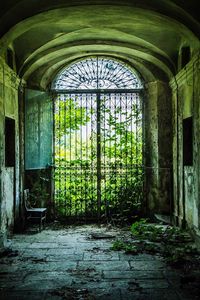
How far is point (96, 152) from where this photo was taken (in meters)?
11.6

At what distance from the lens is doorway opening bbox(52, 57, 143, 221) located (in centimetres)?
1156

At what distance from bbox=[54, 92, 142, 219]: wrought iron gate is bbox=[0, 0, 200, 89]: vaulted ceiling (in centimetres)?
116

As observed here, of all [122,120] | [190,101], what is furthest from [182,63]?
[122,120]

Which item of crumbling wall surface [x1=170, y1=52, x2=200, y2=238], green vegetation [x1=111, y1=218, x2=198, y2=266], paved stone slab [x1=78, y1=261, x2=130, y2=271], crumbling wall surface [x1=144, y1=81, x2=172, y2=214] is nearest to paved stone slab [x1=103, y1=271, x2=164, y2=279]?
paved stone slab [x1=78, y1=261, x2=130, y2=271]

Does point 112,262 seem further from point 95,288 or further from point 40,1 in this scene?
point 40,1

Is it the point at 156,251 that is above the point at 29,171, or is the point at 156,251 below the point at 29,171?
below

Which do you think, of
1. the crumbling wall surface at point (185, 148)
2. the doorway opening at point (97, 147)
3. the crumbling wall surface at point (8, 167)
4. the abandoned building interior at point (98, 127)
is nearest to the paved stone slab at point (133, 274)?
the crumbling wall surface at point (185, 148)

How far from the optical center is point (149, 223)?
36.1ft

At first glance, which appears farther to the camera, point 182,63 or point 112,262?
point 182,63

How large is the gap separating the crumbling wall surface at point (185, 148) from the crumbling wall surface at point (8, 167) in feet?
13.0

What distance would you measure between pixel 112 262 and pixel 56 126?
18.2 ft

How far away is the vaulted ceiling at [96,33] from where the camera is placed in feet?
23.4

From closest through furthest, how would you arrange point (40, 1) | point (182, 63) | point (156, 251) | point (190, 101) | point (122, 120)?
point (40, 1) → point (156, 251) → point (190, 101) → point (182, 63) → point (122, 120)

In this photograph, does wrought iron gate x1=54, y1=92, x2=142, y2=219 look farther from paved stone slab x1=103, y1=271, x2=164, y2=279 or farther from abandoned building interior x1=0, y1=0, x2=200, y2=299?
paved stone slab x1=103, y1=271, x2=164, y2=279
